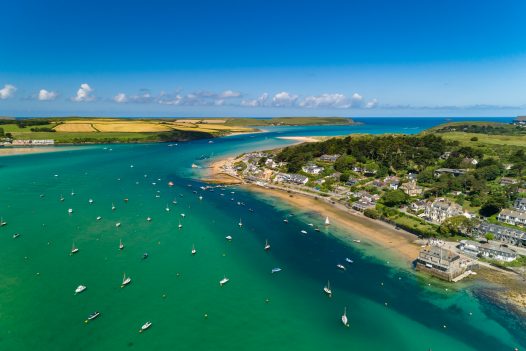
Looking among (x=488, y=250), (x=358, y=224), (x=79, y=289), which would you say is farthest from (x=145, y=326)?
(x=488, y=250)

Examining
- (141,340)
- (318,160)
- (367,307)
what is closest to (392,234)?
(367,307)

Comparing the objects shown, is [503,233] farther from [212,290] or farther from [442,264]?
[212,290]

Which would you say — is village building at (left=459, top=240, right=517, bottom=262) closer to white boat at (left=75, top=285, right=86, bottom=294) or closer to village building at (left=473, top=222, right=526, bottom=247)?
village building at (left=473, top=222, right=526, bottom=247)

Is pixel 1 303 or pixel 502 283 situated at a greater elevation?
pixel 1 303

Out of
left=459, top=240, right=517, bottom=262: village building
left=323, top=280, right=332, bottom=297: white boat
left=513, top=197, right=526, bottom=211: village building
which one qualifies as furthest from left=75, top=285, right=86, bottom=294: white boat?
left=513, top=197, right=526, bottom=211: village building

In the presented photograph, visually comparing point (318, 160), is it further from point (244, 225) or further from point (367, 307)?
point (367, 307)

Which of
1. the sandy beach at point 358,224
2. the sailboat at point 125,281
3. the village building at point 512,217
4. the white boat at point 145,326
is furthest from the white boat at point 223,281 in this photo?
the village building at point 512,217

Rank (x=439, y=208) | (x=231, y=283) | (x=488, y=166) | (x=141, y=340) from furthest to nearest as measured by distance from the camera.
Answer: (x=488, y=166), (x=439, y=208), (x=231, y=283), (x=141, y=340)
